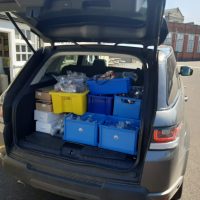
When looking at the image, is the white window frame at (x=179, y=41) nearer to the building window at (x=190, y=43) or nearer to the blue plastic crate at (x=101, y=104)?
the building window at (x=190, y=43)

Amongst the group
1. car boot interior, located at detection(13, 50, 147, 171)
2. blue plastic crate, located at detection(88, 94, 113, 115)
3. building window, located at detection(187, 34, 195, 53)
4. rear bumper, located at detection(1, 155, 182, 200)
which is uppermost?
blue plastic crate, located at detection(88, 94, 113, 115)

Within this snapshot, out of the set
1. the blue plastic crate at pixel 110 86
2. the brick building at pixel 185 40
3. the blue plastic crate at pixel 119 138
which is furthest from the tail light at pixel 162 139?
the brick building at pixel 185 40

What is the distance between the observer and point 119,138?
2.65 m

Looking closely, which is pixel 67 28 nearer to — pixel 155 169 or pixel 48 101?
pixel 48 101

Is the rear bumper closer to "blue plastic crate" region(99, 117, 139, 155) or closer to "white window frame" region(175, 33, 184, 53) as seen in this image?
"blue plastic crate" region(99, 117, 139, 155)

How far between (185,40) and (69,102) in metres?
38.4

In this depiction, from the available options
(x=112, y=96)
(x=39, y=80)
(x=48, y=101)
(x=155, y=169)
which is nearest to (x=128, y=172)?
(x=155, y=169)

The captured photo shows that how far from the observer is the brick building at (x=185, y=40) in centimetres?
3656

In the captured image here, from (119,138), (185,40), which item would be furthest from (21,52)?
(185,40)

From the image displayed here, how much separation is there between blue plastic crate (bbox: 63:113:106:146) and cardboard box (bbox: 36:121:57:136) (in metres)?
0.22

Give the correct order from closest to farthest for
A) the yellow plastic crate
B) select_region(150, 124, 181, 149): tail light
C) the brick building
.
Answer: select_region(150, 124, 181, 149): tail light < the yellow plastic crate < the brick building

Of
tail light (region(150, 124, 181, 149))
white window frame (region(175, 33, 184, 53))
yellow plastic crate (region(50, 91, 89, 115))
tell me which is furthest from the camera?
white window frame (region(175, 33, 184, 53))

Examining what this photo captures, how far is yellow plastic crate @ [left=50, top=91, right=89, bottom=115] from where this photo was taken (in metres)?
2.97

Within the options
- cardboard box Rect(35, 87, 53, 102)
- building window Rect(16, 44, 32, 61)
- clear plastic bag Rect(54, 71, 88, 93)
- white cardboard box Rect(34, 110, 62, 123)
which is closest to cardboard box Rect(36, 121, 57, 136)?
white cardboard box Rect(34, 110, 62, 123)
